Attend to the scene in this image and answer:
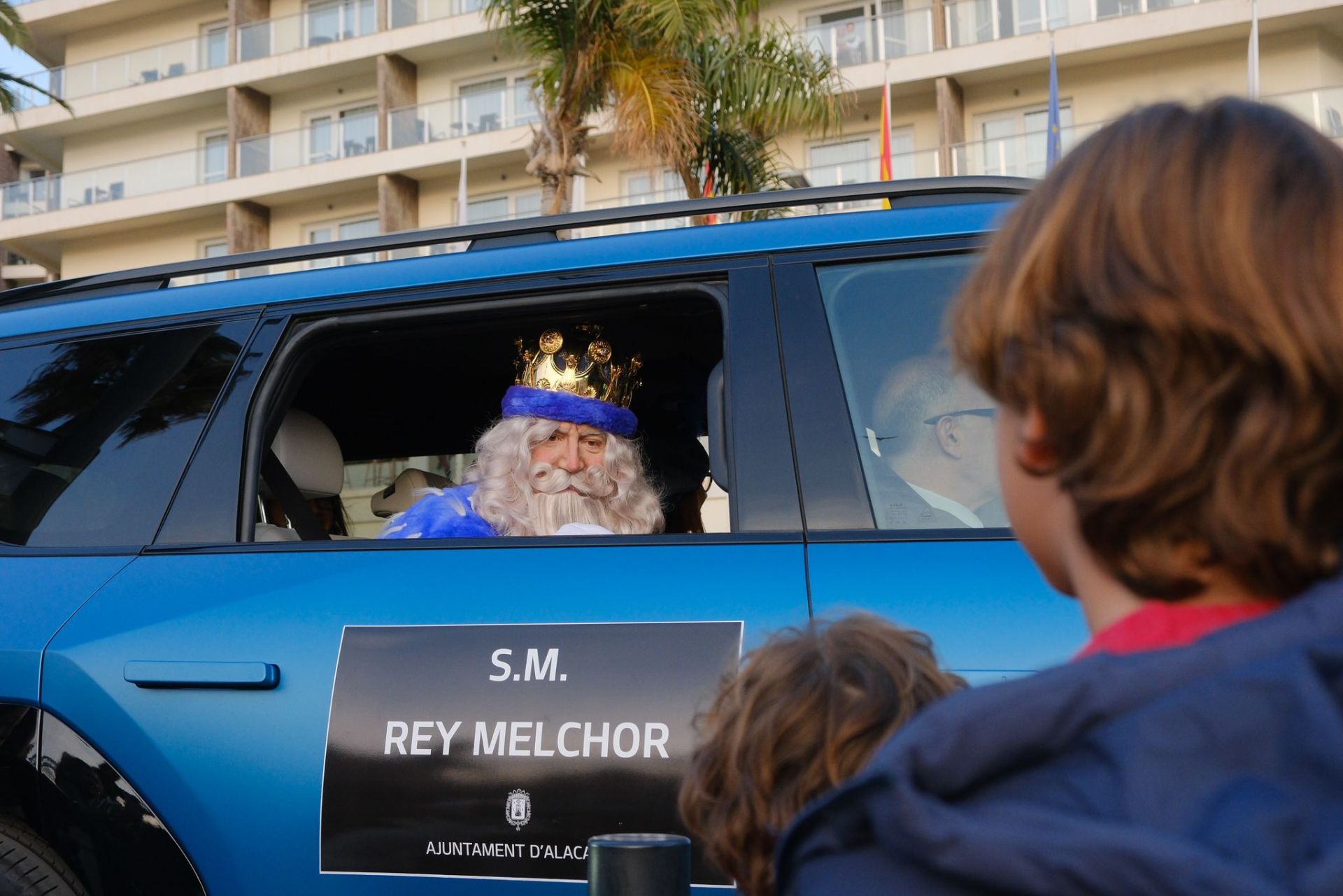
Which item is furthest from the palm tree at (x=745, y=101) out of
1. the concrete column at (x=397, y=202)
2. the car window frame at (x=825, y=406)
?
the concrete column at (x=397, y=202)

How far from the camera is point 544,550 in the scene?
2059mm

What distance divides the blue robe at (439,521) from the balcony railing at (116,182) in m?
26.3

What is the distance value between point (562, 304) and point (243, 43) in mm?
27369

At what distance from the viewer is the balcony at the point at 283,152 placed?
2452 centimetres

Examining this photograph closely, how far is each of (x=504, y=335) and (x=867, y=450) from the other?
1.46 metres

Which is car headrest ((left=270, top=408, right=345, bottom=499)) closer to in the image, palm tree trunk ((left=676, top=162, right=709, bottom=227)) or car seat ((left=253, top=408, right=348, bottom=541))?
car seat ((left=253, top=408, right=348, bottom=541))

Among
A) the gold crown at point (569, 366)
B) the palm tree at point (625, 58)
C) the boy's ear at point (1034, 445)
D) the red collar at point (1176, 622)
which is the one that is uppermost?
the palm tree at point (625, 58)

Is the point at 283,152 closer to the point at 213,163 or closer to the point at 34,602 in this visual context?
the point at 213,163

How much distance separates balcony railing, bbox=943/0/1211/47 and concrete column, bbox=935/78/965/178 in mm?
765

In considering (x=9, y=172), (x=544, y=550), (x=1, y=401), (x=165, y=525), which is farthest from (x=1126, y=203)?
(x=9, y=172)

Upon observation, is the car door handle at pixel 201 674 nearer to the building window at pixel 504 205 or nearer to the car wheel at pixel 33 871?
the car wheel at pixel 33 871

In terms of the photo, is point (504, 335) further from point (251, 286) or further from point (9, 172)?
point (9, 172)

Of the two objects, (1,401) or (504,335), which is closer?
(1,401)

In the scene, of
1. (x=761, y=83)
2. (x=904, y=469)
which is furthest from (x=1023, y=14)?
(x=904, y=469)
